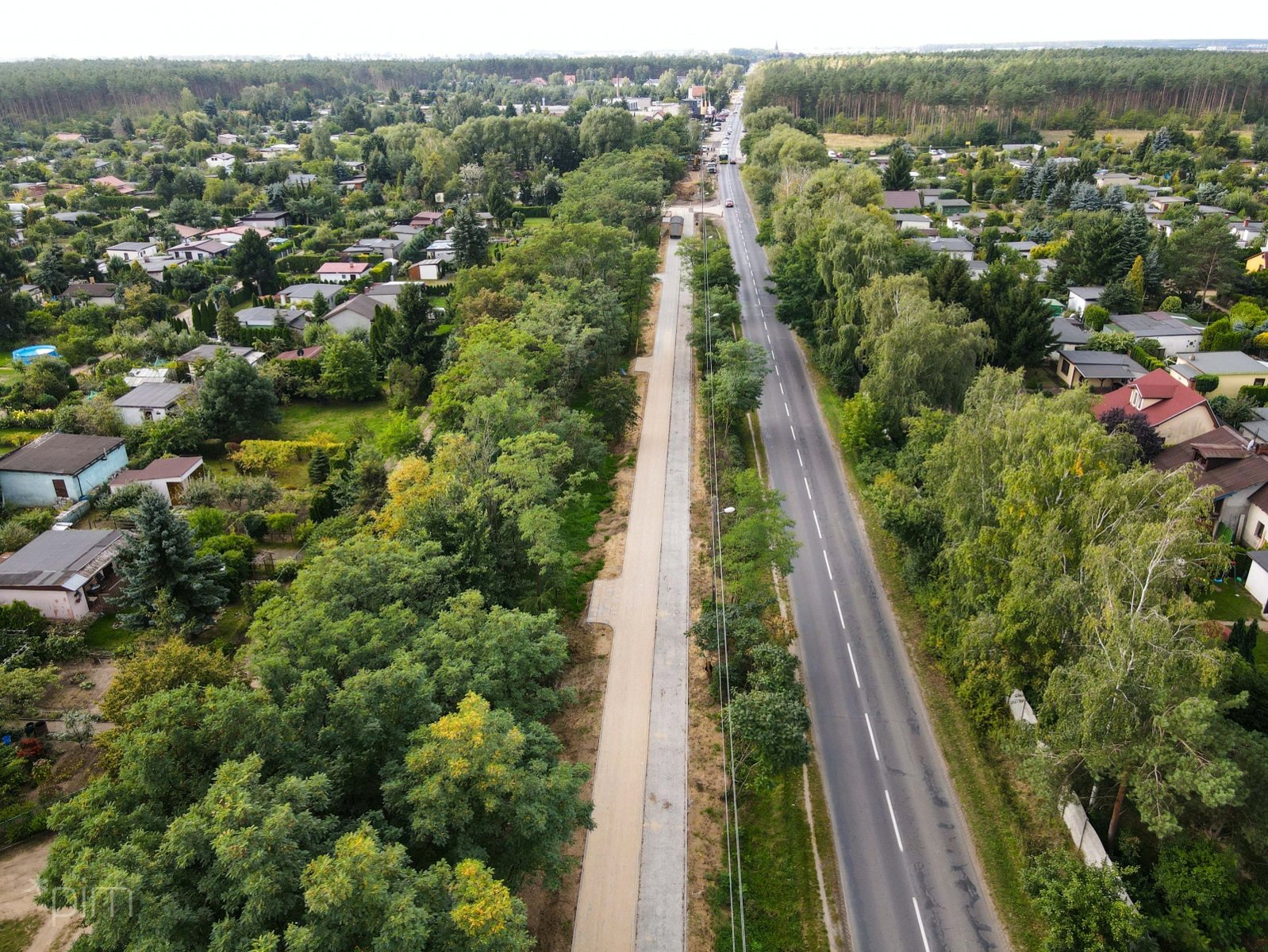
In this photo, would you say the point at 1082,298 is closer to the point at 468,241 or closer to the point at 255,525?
the point at 468,241

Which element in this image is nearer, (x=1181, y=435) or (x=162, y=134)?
(x=1181, y=435)

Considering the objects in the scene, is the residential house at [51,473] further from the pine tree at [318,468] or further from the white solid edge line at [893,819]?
the white solid edge line at [893,819]

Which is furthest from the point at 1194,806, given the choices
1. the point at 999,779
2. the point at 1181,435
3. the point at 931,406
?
the point at 1181,435

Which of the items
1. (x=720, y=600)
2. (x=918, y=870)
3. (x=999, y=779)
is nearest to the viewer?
(x=918, y=870)

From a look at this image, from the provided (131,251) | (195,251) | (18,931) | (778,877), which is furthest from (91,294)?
(778,877)

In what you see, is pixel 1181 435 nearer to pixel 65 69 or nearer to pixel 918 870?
pixel 918 870

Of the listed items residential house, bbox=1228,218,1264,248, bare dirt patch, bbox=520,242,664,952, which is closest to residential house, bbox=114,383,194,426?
bare dirt patch, bbox=520,242,664,952

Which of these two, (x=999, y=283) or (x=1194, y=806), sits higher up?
(x=999, y=283)
